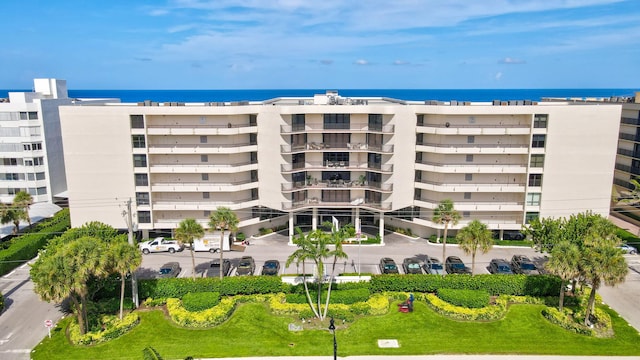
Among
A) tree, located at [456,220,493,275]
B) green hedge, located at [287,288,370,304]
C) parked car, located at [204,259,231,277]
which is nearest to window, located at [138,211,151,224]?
parked car, located at [204,259,231,277]

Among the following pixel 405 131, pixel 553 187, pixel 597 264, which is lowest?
pixel 597 264

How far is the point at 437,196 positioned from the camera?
54.8 m

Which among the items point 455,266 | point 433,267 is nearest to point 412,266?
point 433,267

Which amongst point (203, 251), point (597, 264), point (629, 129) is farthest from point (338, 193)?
point (629, 129)

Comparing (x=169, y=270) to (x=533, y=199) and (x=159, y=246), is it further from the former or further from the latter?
(x=533, y=199)

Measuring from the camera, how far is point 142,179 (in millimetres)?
53219

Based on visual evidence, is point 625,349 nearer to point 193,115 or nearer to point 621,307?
point 621,307

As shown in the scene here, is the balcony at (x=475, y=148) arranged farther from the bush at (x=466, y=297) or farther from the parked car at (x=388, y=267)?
the bush at (x=466, y=297)

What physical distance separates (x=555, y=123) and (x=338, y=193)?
2569 cm

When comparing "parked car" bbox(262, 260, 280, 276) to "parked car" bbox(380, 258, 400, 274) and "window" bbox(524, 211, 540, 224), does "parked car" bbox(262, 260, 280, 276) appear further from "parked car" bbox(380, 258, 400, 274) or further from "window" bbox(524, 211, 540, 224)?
"window" bbox(524, 211, 540, 224)

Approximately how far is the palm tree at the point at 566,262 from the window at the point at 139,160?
4223cm

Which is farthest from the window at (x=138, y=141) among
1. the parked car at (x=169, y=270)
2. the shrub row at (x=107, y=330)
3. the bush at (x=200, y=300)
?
the shrub row at (x=107, y=330)

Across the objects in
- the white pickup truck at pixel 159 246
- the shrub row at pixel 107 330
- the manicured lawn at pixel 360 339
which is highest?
the white pickup truck at pixel 159 246

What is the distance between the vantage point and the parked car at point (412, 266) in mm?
46031
